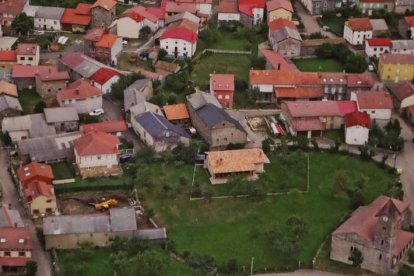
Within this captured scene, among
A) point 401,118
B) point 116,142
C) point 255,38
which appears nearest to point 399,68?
point 401,118

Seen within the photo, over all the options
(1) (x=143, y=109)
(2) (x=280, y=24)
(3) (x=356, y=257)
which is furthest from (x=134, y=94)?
(3) (x=356, y=257)

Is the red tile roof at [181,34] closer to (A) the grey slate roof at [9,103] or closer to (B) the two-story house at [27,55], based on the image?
(B) the two-story house at [27,55]

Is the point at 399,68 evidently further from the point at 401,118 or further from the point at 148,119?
the point at 148,119

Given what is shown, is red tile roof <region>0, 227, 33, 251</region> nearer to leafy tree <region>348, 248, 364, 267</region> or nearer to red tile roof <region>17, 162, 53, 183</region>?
red tile roof <region>17, 162, 53, 183</region>

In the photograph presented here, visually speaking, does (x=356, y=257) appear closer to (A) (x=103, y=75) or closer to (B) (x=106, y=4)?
(A) (x=103, y=75)

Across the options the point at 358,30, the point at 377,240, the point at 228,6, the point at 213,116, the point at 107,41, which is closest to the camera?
the point at 377,240

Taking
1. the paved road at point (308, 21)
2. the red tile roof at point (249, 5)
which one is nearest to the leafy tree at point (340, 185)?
the paved road at point (308, 21)
